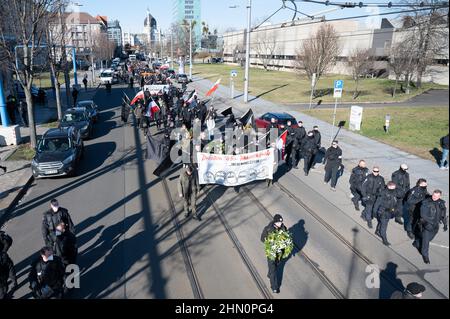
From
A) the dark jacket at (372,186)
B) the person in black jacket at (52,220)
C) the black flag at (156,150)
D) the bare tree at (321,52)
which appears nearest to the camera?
the person in black jacket at (52,220)

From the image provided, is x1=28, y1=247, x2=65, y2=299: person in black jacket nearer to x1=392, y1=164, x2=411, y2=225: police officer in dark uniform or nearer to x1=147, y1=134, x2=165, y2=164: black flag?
x1=147, y1=134, x2=165, y2=164: black flag

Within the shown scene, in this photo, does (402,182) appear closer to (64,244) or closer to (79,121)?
(64,244)

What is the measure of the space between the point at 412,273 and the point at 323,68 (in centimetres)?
2941

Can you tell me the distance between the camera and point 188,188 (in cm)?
A: 1004

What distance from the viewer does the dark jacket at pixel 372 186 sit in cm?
984

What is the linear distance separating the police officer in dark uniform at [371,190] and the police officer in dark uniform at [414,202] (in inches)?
30.7

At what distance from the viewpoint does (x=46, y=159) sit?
13445mm

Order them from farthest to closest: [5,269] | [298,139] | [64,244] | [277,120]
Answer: [277,120]
[298,139]
[64,244]
[5,269]

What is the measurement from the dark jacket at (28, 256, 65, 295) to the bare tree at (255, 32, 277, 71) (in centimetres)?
8350

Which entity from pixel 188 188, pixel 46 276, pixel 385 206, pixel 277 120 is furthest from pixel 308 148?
pixel 46 276

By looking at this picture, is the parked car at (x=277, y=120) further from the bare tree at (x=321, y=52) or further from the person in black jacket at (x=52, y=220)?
the bare tree at (x=321, y=52)

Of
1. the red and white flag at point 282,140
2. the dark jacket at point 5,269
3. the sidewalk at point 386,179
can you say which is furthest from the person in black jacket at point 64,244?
the red and white flag at point 282,140

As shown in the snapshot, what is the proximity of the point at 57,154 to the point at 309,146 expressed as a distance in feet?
31.1
